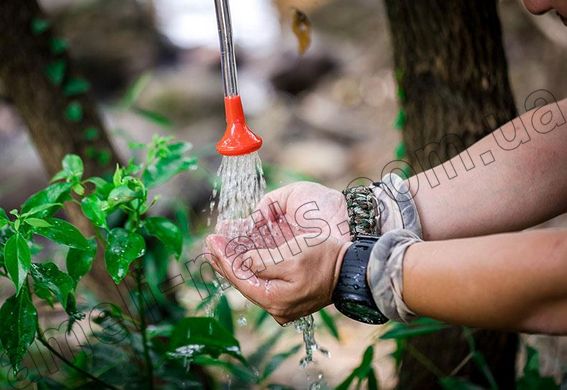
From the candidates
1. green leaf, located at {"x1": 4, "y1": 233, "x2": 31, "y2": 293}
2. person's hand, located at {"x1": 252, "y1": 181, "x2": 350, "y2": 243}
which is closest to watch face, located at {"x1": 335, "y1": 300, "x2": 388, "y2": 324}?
person's hand, located at {"x1": 252, "y1": 181, "x2": 350, "y2": 243}

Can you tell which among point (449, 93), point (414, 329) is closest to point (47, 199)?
point (414, 329)

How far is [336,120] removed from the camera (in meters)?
5.28

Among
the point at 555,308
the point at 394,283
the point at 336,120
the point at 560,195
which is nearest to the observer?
the point at 555,308

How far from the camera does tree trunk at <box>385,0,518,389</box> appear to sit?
6.10 ft

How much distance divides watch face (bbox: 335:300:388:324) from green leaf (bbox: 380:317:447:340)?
473 mm

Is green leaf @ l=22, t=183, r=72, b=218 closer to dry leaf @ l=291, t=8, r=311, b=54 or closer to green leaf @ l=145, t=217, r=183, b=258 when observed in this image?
green leaf @ l=145, t=217, r=183, b=258

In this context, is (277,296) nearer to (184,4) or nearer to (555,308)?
(555,308)

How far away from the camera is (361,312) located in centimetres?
132

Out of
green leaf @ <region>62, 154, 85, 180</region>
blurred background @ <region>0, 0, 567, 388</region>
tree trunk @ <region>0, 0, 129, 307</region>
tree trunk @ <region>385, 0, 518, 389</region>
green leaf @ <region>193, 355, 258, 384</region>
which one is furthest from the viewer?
blurred background @ <region>0, 0, 567, 388</region>

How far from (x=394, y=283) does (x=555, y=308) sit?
0.88 ft

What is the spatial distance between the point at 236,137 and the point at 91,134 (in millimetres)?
875

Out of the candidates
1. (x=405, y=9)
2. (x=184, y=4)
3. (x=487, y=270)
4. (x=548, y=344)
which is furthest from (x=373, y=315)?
(x=184, y=4)

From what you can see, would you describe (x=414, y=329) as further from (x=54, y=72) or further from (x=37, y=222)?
(x=54, y=72)

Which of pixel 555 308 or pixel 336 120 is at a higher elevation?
pixel 336 120
